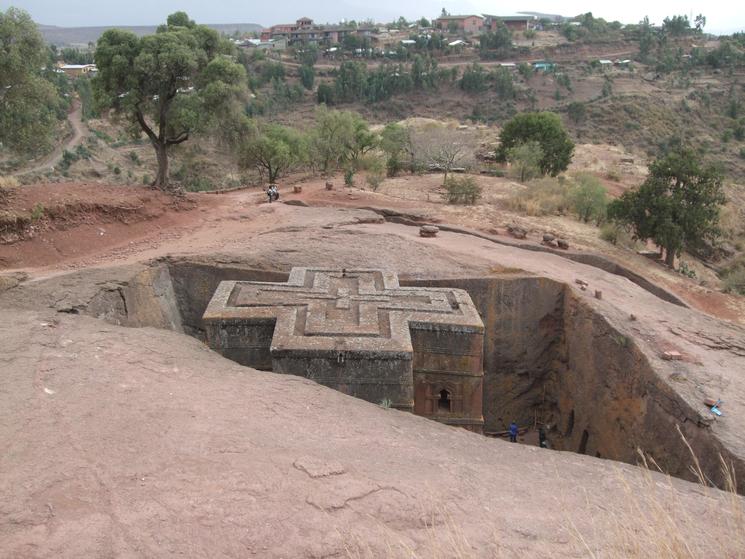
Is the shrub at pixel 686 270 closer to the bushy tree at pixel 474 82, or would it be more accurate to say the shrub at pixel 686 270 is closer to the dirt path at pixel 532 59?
the bushy tree at pixel 474 82

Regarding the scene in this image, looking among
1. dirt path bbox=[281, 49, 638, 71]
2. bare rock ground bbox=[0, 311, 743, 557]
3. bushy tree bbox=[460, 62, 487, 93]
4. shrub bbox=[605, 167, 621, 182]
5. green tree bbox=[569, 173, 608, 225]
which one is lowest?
shrub bbox=[605, 167, 621, 182]

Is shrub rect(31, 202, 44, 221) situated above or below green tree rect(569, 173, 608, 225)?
above

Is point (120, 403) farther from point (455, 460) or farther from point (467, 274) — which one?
point (467, 274)

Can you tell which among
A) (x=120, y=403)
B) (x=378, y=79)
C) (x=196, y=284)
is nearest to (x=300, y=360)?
(x=120, y=403)

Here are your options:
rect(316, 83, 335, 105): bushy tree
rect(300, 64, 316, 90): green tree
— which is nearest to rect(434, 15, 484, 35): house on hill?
rect(300, 64, 316, 90): green tree

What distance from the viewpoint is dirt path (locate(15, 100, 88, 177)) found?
33.1 m

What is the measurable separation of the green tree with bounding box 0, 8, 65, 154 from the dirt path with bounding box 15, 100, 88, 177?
1836 centimetres

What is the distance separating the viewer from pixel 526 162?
85.8 ft

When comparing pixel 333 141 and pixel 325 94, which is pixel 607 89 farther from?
pixel 333 141

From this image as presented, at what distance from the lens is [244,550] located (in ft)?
13.1

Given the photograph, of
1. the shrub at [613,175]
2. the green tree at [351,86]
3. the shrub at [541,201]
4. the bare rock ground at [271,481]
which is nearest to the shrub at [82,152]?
the green tree at [351,86]

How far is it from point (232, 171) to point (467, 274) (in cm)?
3084

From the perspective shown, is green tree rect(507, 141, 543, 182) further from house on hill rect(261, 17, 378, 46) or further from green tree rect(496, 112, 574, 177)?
house on hill rect(261, 17, 378, 46)

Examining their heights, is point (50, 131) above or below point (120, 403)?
above
